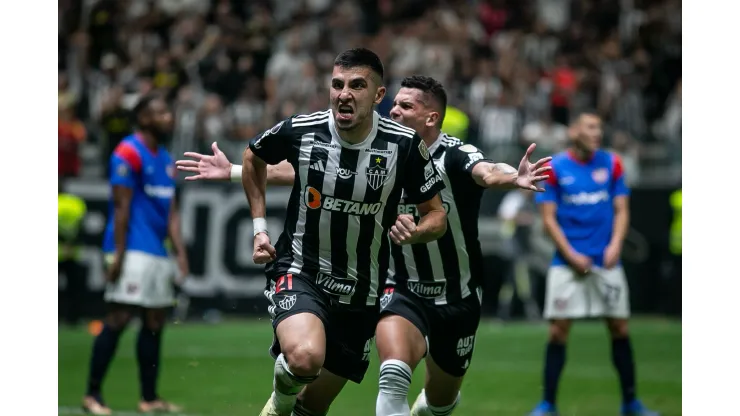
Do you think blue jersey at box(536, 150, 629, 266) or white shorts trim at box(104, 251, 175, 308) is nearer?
white shorts trim at box(104, 251, 175, 308)

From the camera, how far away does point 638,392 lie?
34.4 ft

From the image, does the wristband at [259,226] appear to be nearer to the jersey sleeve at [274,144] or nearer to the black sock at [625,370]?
the jersey sleeve at [274,144]

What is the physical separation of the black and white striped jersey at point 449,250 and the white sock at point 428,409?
686 millimetres

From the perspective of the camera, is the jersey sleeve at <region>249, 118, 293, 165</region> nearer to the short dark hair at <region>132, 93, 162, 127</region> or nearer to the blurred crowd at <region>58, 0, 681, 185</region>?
the short dark hair at <region>132, 93, 162, 127</region>

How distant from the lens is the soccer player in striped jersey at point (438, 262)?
6.92m

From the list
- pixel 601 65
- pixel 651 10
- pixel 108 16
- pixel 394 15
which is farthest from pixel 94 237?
pixel 651 10

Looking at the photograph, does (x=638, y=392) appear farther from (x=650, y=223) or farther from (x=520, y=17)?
(x=520, y=17)

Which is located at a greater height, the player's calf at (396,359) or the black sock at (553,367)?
the player's calf at (396,359)

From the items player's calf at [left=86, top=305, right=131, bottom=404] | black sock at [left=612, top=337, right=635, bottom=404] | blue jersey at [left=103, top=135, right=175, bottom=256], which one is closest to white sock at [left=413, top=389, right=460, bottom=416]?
black sock at [left=612, top=337, right=635, bottom=404]

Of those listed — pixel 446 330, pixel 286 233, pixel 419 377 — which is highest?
pixel 286 233

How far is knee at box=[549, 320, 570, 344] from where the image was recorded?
953 centimetres

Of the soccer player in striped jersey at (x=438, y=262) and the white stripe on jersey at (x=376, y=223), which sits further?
the soccer player in striped jersey at (x=438, y=262)

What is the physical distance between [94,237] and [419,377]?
6.02m

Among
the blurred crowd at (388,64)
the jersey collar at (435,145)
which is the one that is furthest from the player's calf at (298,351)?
the blurred crowd at (388,64)
